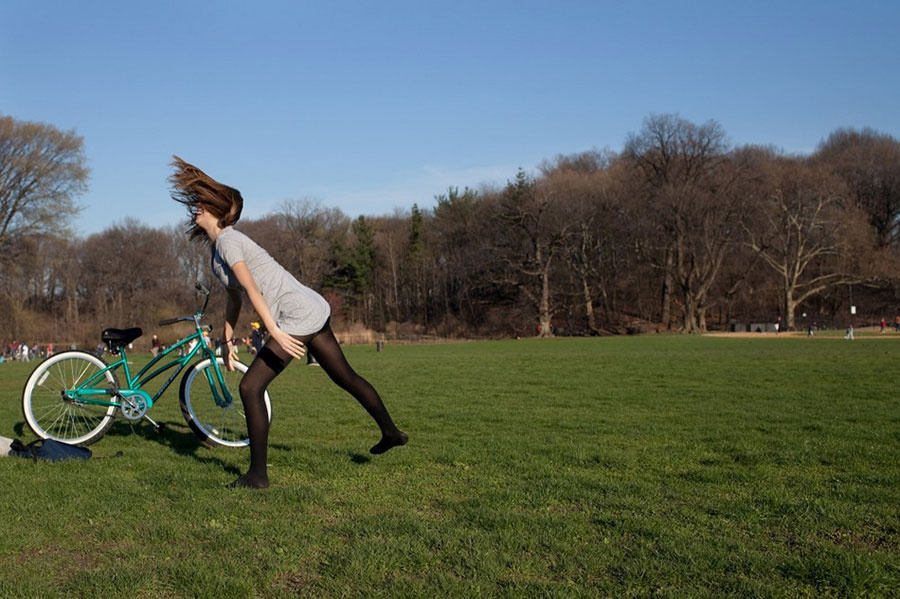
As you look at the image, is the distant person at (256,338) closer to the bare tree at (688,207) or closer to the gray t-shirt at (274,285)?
the gray t-shirt at (274,285)

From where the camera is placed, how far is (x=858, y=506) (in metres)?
4.55

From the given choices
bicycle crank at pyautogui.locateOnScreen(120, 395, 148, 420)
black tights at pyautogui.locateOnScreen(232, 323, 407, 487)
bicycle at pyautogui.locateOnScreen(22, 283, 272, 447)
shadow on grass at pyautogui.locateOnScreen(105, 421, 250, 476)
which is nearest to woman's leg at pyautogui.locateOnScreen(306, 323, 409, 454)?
black tights at pyautogui.locateOnScreen(232, 323, 407, 487)

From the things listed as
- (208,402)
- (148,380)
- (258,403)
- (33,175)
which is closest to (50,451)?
(148,380)

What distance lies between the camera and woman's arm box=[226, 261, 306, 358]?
207 inches

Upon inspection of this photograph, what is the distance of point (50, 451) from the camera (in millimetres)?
6488

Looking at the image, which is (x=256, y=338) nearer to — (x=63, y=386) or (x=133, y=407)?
(x=133, y=407)

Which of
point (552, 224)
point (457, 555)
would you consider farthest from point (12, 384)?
point (552, 224)

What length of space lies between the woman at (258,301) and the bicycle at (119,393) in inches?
59.6

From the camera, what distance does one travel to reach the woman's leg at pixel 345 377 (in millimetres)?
5707

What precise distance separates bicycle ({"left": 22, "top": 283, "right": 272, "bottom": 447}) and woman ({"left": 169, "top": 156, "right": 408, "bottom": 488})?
151cm

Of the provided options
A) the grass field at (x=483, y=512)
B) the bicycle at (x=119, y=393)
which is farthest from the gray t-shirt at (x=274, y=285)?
the bicycle at (x=119, y=393)

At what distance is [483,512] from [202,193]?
3045mm

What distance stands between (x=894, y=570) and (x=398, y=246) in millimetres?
78394

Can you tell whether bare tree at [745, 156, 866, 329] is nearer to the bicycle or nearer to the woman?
the bicycle
